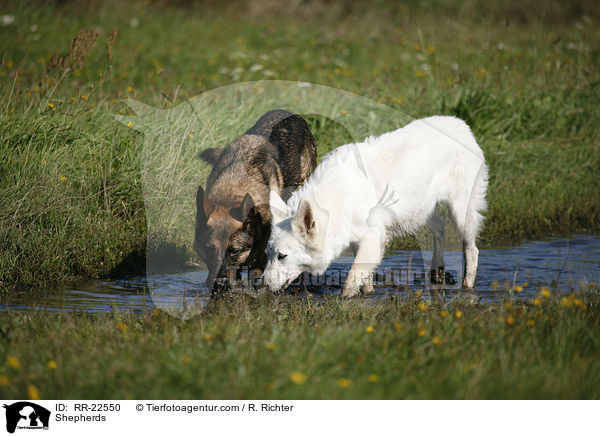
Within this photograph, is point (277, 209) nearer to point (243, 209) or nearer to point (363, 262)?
point (243, 209)

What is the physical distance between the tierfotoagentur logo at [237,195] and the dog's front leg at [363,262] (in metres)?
0.05

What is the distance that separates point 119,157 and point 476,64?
30.1ft

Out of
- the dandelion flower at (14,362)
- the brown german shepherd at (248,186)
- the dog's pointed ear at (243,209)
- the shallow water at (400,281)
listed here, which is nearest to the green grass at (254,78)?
the shallow water at (400,281)

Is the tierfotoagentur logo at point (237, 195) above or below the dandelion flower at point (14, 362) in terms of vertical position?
above

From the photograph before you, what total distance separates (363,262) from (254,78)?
9257 mm

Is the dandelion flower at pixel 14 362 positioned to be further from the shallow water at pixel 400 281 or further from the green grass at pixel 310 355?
the shallow water at pixel 400 281

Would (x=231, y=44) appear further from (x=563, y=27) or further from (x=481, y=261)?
(x=481, y=261)

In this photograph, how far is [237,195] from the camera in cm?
665

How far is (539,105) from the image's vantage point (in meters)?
11.3

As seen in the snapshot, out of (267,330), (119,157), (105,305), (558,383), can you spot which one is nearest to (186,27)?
(119,157)

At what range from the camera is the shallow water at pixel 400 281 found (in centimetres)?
566

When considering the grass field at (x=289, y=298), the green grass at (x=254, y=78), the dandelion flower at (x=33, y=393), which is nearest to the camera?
the dandelion flower at (x=33, y=393)
